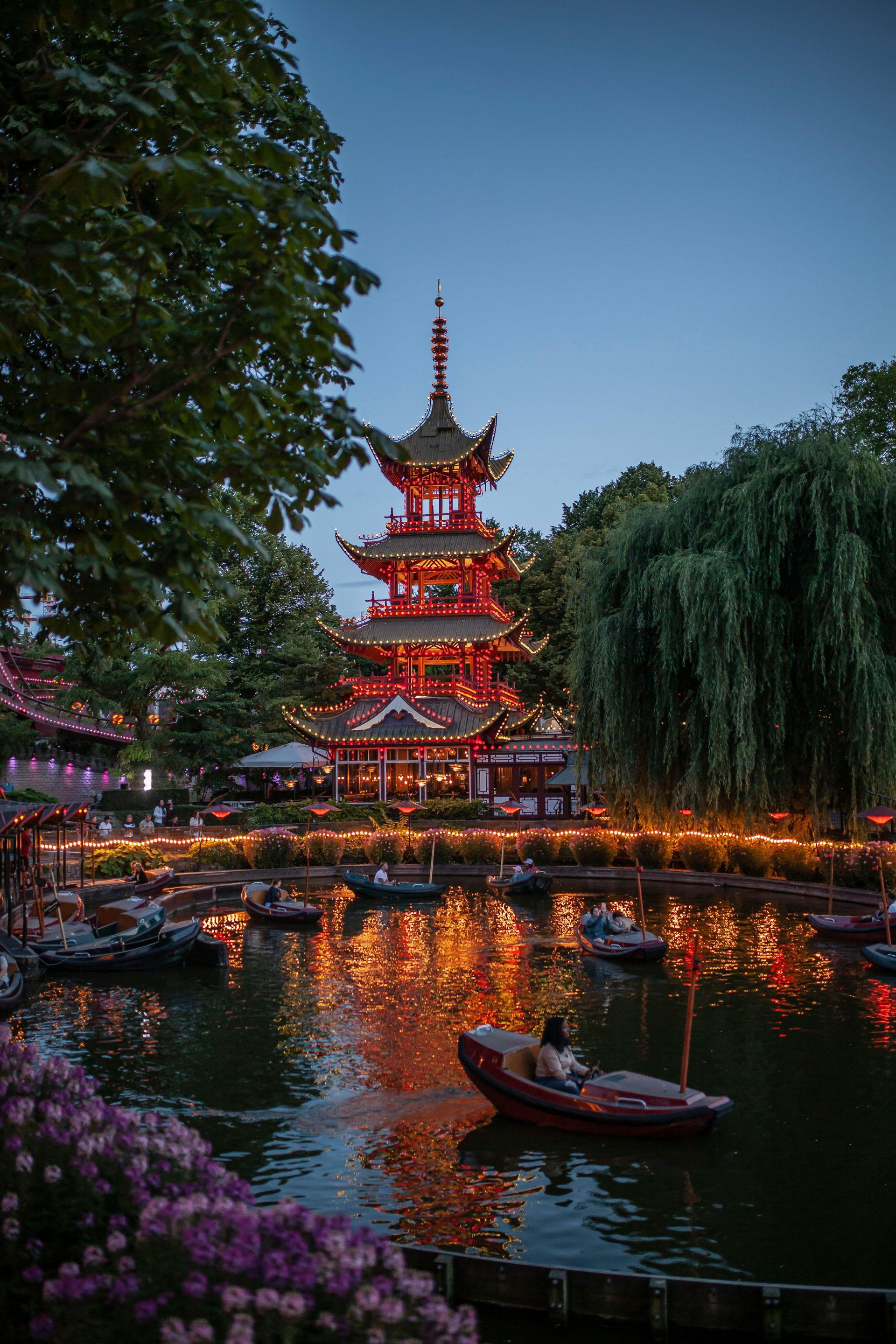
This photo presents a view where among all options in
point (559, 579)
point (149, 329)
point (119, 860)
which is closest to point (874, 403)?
point (559, 579)

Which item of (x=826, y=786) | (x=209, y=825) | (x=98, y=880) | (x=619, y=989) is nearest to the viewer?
(x=619, y=989)

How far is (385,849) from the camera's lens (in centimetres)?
3488

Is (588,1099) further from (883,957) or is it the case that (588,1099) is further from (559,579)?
(559,579)

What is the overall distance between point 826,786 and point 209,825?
77.1ft

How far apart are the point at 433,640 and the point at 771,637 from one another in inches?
952

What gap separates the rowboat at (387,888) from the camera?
28656 mm

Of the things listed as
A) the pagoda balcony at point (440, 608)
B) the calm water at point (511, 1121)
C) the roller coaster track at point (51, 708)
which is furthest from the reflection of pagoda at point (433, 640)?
the calm water at point (511, 1121)

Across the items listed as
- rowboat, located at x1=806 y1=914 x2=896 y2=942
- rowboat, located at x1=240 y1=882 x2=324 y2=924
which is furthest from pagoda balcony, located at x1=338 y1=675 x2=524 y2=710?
rowboat, located at x1=806 y1=914 x2=896 y2=942

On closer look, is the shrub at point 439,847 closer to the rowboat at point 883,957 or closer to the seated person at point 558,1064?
the rowboat at point 883,957

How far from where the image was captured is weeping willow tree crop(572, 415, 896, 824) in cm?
2391

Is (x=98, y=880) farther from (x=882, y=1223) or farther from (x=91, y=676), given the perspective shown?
(x=882, y=1223)

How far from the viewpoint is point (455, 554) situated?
158 feet

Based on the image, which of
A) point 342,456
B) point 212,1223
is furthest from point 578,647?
point 212,1223

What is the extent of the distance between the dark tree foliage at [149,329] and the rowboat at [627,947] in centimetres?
1470
